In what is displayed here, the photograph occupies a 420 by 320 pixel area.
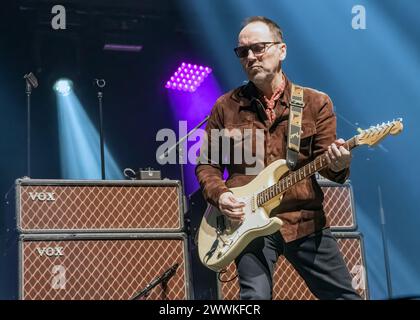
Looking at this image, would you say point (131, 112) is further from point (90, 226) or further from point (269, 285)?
point (269, 285)

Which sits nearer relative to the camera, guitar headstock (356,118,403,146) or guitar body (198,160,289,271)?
guitar headstock (356,118,403,146)

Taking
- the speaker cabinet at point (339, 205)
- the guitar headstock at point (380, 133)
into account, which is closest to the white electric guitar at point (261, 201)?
the guitar headstock at point (380, 133)

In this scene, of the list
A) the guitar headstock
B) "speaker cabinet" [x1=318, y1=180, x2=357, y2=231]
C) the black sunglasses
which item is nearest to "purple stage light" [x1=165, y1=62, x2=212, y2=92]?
"speaker cabinet" [x1=318, y1=180, x2=357, y2=231]

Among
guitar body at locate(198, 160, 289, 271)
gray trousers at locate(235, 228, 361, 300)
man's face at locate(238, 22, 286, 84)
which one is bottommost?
gray trousers at locate(235, 228, 361, 300)

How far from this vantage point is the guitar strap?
161 inches

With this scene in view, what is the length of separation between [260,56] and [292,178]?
72cm

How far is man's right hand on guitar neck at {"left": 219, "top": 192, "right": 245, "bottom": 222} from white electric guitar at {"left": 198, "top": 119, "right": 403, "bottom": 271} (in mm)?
A: 38

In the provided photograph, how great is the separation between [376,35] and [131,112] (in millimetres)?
3320

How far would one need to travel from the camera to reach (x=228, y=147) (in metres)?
4.34

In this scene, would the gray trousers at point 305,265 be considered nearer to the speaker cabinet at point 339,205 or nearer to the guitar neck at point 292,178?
the guitar neck at point 292,178

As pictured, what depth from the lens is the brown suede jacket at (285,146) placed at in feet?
13.4

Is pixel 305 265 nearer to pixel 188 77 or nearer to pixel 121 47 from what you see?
pixel 188 77

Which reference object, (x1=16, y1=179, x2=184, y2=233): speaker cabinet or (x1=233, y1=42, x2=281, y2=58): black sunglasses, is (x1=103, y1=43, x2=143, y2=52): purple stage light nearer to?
(x1=16, y1=179, x2=184, y2=233): speaker cabinet
